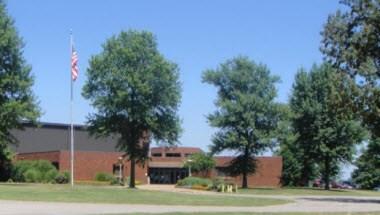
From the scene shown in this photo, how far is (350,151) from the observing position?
65.7 m

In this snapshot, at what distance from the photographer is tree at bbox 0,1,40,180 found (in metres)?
52.9

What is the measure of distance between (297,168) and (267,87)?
22.8 m

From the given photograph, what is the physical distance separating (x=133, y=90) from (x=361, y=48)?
2367cm

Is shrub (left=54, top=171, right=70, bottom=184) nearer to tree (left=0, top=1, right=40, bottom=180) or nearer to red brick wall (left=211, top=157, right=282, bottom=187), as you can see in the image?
tree (left=0, top=1, right=40, bottom=180)

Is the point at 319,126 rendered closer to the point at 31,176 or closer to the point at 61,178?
the point at 61,178

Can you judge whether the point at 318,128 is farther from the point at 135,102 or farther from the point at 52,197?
the point at 52,197

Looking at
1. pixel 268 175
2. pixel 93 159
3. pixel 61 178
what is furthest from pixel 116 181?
pixel 268 175

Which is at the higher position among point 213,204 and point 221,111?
point 221,111

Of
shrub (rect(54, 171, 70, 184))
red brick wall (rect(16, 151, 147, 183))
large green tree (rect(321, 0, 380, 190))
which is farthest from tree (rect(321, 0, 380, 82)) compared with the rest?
red brick wall (rect(16, 151, 147, 183))

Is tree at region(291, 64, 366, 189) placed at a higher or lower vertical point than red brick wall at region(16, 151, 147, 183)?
higher

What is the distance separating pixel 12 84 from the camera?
53438 millimetres

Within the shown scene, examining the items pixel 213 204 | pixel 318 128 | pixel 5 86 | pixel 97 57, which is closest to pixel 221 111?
pixel 318 128

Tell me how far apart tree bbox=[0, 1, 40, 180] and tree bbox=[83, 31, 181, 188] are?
203 inches

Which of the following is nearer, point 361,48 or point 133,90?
point 361,48
